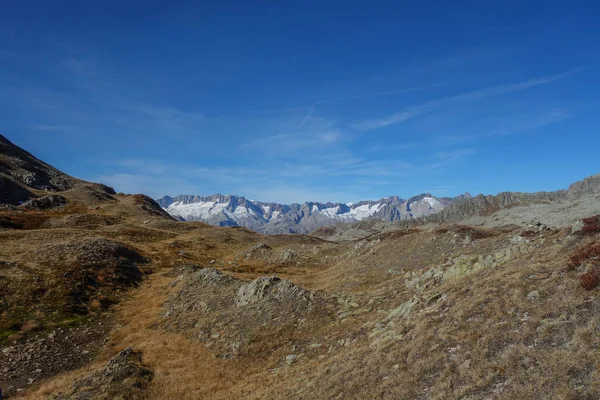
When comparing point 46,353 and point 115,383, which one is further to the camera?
point 46,353

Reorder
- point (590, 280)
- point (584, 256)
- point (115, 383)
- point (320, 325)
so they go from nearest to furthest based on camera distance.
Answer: point (590, 280) < point (584, 256) < point (115, 383) < point (320, 325)

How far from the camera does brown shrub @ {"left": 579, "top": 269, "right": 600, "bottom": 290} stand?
14.9 metres

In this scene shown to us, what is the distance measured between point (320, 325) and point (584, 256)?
1732cm

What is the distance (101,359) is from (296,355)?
1684cm

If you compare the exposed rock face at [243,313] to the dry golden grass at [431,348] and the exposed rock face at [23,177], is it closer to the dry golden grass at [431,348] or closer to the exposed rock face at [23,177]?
the dry golden grass at [431,348]

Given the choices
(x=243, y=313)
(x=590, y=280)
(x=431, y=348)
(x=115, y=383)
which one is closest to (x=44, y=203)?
(x=243, y=313)

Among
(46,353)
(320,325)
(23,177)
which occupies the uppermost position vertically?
(23,177)

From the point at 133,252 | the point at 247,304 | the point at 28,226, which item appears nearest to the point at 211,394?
the point at 247,304

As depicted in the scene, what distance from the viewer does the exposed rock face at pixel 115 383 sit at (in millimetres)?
19766

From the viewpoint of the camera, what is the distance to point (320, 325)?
2633 cm

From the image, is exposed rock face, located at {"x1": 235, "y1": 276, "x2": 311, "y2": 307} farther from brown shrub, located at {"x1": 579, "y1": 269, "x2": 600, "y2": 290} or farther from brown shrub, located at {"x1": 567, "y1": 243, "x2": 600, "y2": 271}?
brown shrub, located at {"x1": 579, "y1": 269, "x2": 600, "y2": 290}

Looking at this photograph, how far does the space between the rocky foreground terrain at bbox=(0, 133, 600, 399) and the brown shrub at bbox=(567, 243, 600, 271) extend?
3.4 inches

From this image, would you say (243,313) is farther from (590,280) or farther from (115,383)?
(590,280)

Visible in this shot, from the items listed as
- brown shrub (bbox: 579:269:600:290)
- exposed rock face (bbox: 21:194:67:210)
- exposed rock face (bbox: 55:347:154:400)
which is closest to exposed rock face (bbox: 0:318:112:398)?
exposed rock face (bbox: 55:347:154:400)
